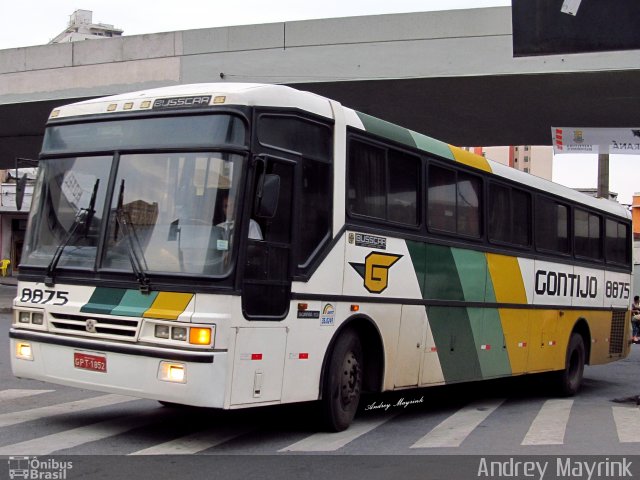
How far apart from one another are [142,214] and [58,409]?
3197 mm

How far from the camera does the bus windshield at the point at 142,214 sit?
715cm

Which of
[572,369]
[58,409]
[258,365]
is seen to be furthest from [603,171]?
[258,365]

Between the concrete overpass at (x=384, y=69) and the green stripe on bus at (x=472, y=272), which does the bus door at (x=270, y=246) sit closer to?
the green stripe on bus at (x=472, y=272)

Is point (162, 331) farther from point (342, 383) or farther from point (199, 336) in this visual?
point (342, 383)

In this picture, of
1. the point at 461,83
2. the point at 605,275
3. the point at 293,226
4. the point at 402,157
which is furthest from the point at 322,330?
the point at 461,83

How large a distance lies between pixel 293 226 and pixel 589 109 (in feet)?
51.8

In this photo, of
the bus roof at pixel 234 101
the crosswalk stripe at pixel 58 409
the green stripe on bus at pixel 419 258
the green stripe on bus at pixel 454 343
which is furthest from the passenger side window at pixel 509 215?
the crosswalk stripe at pixel 58 409

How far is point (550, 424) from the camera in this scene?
33.2 feet

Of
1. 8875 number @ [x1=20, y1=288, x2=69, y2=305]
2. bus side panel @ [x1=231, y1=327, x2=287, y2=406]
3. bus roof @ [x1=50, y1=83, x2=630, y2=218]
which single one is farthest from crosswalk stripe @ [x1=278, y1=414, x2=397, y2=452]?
bus roof @ [x1=50, y1=83, x2=630, y2=218]

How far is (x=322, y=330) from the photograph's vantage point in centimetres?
811

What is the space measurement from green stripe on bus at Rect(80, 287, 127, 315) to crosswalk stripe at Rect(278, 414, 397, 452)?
2.00 metres

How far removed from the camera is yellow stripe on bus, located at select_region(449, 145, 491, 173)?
11.1 m

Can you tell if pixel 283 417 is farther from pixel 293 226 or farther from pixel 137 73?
pixel 137 73

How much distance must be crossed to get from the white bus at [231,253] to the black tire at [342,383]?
0.02m
